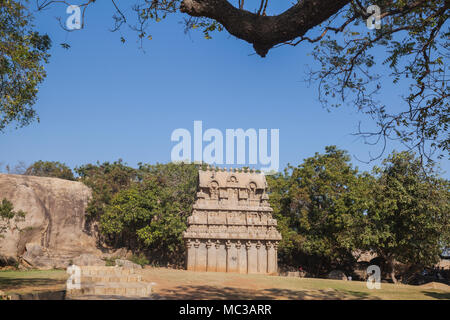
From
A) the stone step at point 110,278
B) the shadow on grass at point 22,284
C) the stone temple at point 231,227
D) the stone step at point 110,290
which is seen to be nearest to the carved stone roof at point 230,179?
the stone temple at point 231,227

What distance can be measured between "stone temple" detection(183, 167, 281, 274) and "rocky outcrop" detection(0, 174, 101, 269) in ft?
31.9

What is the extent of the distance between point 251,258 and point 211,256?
9.43 ft

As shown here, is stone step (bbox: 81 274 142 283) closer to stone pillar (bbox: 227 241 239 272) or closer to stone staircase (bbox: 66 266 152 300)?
stone staircase (bbox: 66 266 152 300)

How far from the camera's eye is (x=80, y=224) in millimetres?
35938

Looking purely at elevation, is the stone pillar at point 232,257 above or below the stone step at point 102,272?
below

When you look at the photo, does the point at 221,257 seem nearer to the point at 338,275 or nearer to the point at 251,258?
the point at 251,258

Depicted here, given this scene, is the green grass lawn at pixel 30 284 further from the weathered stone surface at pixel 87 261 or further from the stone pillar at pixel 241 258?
the stone pillar at pixel 241 258

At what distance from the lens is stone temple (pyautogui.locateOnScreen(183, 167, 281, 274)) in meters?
26.6

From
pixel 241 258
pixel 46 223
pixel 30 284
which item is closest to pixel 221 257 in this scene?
pixel 241 258

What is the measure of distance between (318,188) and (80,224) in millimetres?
22636

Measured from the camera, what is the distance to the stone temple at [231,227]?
87.3 feet

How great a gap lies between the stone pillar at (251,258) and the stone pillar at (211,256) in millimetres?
2375
